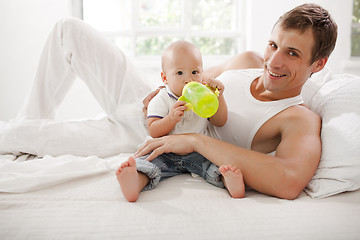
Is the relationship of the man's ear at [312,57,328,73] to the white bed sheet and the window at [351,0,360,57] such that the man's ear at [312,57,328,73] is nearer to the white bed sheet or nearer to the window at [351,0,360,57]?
the white bed sheet

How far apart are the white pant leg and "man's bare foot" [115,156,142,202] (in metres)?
0.58

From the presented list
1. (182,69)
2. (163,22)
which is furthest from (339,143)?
(163,22)

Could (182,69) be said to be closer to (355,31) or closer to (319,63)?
(319,63)

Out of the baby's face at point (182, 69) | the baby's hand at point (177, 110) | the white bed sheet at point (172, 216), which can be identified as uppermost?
the baby's face at point (182, 69)

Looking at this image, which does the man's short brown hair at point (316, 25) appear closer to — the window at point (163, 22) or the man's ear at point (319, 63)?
the man's ear at point (319, 63)

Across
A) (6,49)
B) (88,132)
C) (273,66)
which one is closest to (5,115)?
(6,49)

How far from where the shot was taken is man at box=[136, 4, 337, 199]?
994mm

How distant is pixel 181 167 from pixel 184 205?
10.6 inches

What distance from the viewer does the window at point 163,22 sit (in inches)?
134

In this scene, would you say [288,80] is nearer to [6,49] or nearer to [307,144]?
[307,144]

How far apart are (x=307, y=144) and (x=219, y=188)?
333 millimetres

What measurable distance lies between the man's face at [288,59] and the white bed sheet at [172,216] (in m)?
0.43

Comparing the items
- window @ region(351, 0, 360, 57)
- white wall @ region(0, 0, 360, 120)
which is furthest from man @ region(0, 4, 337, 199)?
window @ region(351, 0, 360, 57)

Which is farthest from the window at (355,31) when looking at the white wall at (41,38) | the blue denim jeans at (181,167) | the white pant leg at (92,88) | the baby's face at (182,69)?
the blue denim jeans at (181,167)
